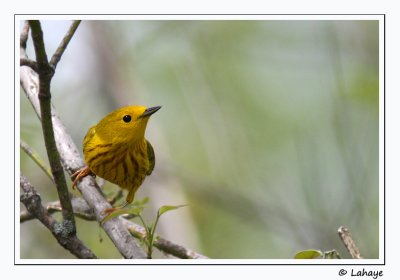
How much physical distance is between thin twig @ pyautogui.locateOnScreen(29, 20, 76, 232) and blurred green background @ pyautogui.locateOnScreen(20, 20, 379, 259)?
4.63 feet

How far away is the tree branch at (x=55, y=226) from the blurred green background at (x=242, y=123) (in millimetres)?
1380

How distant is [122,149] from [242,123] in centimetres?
329

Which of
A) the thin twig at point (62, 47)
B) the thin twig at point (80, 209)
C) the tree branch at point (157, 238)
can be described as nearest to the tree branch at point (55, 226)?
the tree branch at point (157, 238)

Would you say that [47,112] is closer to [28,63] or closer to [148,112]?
[28,63]

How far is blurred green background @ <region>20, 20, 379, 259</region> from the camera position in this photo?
16.4 feet

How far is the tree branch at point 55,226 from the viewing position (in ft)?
9.95

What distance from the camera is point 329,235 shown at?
4.77 m

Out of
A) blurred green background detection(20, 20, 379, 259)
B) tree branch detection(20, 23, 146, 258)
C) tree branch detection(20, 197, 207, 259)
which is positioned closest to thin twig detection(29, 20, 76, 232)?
tree branch detection(20, 23, 146, 258)

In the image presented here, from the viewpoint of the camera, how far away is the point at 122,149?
4.36m

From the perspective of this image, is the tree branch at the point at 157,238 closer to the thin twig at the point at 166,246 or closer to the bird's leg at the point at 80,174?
the thin twig at the point at 166,246
